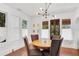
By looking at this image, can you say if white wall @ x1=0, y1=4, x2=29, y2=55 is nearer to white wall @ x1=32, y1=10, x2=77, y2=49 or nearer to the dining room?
the dining room

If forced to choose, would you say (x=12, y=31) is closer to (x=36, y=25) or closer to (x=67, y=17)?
(x=36, y=25)

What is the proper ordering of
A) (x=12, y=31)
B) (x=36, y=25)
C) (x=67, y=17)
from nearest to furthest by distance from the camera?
(x=36, y=25) < (x=67, y=17) < (x=12, y=31)

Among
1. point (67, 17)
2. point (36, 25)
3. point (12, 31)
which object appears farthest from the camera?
point (12, 31)

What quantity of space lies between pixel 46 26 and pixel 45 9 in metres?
0.49

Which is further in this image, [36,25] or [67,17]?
[67,17]

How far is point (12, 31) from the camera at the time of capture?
123 inches

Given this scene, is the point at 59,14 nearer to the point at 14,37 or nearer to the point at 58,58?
the point at 14,37

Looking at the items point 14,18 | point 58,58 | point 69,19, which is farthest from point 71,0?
point 14,18

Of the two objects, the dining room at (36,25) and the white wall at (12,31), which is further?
the white wall at (12,31)

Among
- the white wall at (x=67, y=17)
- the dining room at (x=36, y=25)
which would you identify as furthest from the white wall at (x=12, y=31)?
the white wall at (x=67, y=17)

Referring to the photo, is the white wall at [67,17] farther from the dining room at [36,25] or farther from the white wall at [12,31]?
the white wall at [12,31]

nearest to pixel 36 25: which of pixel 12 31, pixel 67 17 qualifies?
pixel 67 17

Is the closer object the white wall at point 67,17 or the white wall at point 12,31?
the white wall at point 67,17

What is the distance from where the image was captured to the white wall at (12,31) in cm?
268
